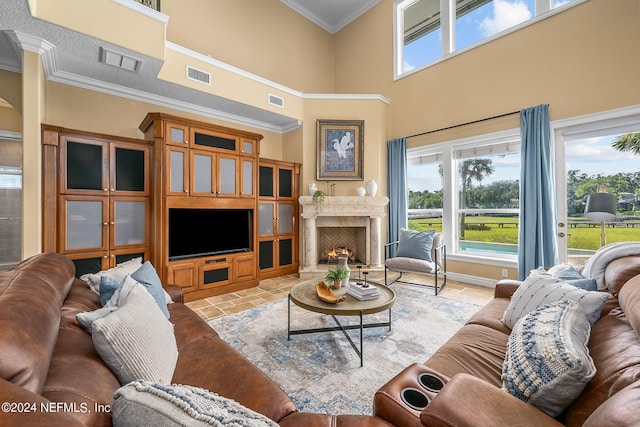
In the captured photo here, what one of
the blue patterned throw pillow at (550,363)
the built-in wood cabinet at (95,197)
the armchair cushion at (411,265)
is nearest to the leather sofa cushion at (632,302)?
the blue patterned throw pillow at (550,363)

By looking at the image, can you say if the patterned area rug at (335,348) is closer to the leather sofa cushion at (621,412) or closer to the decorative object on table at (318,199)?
the leather sofa cushion at (621,412)

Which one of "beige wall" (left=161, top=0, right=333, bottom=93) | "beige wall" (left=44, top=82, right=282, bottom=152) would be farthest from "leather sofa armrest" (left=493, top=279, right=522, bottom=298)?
"beige wall" (left=161, top=0, right=333, bottom=93)

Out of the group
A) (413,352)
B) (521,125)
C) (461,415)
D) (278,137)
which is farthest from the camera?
(278,137)

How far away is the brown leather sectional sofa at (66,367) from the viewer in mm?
601

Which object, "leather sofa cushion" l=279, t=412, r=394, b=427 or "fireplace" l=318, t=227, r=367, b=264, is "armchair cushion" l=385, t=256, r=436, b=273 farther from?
"leather sofa cushion" l=279, t=412, r=394, b=427

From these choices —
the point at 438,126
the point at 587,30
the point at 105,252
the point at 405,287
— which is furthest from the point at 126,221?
the point at 587,30

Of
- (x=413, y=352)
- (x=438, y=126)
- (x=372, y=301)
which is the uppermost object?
(x=438, y=126)

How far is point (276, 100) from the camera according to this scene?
16.1 ft

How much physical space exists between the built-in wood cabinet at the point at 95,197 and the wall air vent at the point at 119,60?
2.84 ft

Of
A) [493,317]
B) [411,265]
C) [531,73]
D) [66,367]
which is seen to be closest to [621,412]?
[493,317]

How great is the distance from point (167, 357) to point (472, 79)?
5.21 meters

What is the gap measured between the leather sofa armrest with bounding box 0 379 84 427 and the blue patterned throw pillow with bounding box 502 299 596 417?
1305mm

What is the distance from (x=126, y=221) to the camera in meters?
3.59

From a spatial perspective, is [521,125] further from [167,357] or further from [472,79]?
[167,357]
